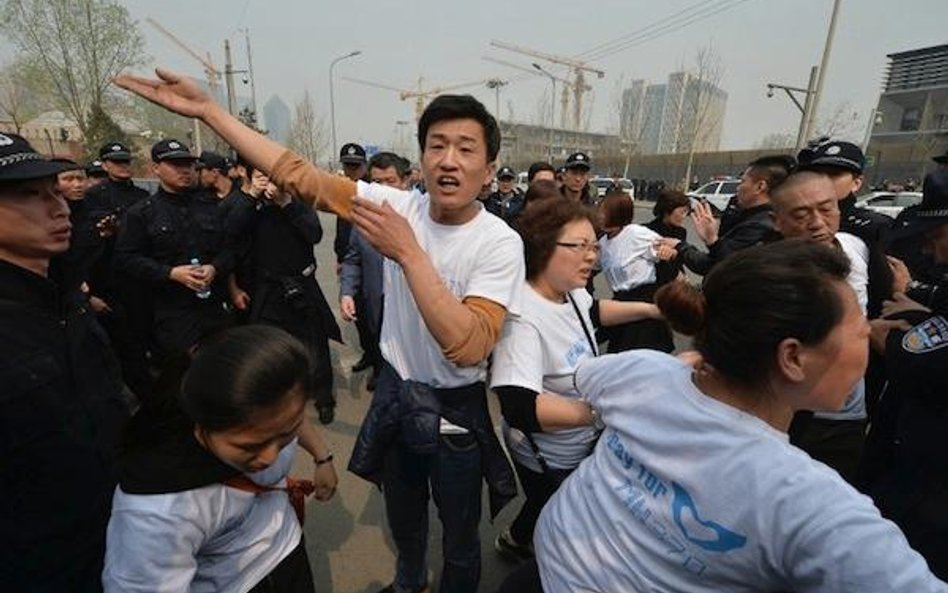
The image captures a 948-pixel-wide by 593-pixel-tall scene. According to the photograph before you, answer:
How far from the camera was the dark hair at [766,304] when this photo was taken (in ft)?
3.02

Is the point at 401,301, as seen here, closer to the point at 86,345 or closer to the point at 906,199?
the point at 86,345

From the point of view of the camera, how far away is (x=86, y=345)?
A: 1.63 meters

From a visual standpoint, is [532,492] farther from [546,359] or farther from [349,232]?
[349,232]

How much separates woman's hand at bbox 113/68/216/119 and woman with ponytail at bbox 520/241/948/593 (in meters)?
1.60

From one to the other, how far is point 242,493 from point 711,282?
1218 millimetres

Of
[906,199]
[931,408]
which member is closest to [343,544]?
[931,408]

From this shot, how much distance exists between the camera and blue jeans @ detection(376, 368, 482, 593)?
1.82 meters

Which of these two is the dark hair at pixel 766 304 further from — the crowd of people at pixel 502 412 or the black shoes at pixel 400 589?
the black shoes at pixel 400 589

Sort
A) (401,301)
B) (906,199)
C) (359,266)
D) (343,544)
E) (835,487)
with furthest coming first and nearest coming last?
1. (906,199)
2. (359,266)
3. (343,544)
4. (401,301)
5. (835,487)

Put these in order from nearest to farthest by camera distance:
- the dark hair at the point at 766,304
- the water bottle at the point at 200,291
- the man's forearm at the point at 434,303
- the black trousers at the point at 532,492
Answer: the dark hair at the point at 766,304
the man's forearm at the point at 434,303
the black trousers at the point at 532,492
the water bottle at the point at 200,291

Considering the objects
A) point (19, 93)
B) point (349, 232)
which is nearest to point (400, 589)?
point (349, 232)

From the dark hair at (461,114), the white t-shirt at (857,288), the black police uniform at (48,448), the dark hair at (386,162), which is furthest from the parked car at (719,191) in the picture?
the black police uniform at (48,448)

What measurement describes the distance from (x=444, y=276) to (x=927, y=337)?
1533 millimetres

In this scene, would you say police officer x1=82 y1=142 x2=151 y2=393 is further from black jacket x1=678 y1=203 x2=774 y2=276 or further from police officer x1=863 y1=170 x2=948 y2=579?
police officer x1=863 y1=170 x2=948 y2=579
